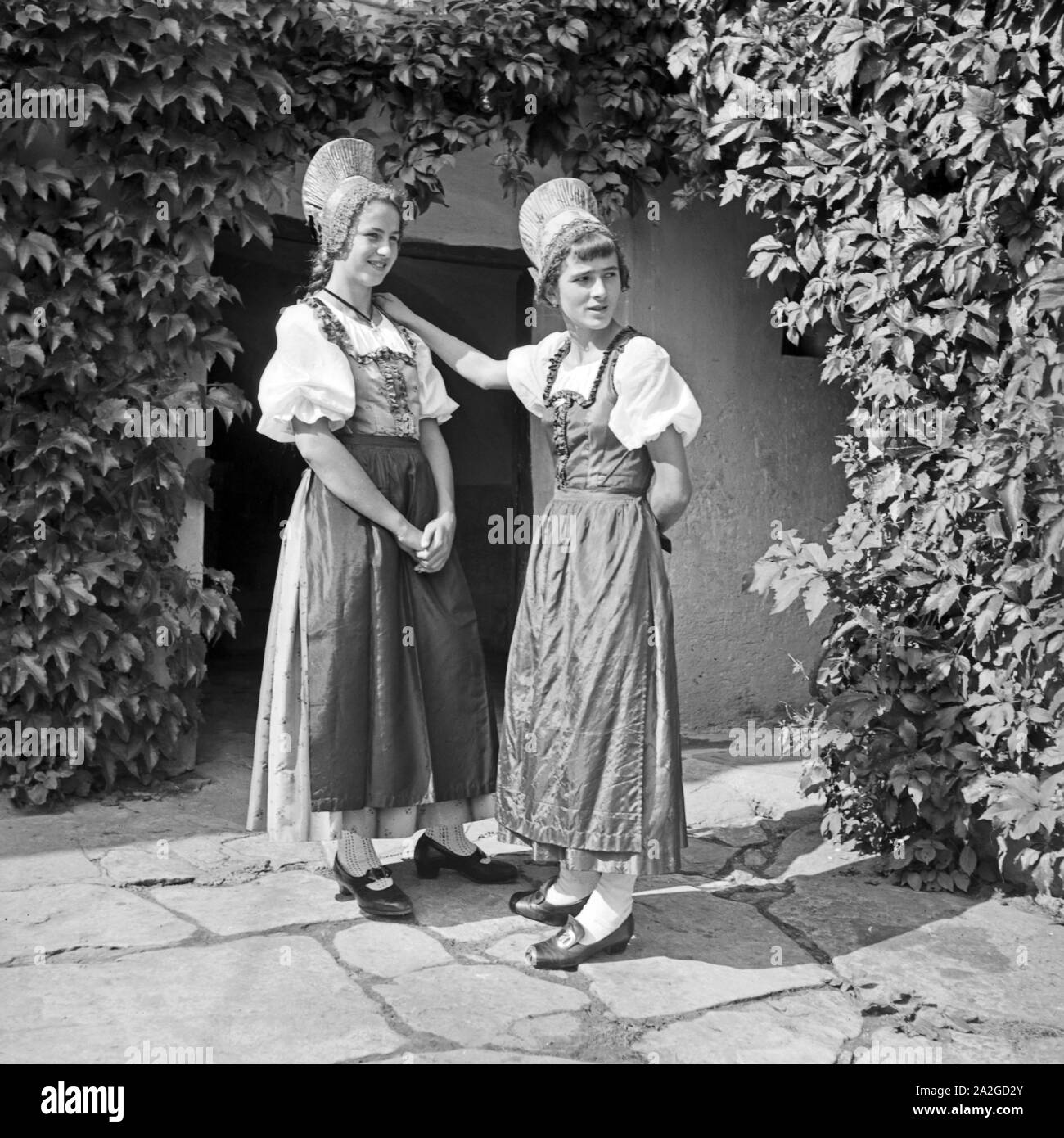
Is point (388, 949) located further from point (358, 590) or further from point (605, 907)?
point (358, 590)

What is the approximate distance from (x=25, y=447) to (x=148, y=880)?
1.64 m

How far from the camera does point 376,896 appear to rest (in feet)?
11.2

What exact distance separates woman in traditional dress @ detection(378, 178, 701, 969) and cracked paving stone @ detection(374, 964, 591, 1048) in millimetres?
124

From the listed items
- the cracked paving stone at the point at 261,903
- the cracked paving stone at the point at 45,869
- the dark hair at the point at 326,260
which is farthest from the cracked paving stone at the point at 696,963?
the dark hair at the point at 326,260

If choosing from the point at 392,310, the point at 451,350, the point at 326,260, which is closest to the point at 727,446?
the point at 451,350

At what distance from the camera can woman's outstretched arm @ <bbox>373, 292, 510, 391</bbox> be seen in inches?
140

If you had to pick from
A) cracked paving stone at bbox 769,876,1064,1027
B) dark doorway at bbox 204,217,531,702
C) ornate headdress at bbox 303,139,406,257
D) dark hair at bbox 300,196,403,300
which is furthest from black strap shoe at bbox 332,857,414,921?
dark doorway at bbox 204,217,531,702

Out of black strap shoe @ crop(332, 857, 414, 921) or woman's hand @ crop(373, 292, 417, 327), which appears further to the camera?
woman's hand @ crop(373, 292, 417, 327)

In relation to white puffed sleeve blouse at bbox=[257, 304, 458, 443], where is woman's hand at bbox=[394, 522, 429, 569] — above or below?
below

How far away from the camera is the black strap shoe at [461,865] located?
12.1 feet

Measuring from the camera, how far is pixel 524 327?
253 inches

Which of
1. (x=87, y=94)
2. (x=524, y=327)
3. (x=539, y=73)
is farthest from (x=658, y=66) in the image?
(x=87, y=94)

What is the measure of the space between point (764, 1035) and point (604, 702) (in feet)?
2.73

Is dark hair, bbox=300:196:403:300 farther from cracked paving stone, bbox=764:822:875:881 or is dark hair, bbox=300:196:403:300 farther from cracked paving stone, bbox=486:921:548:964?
cracked paving stone, bbox=764:822:875:881
